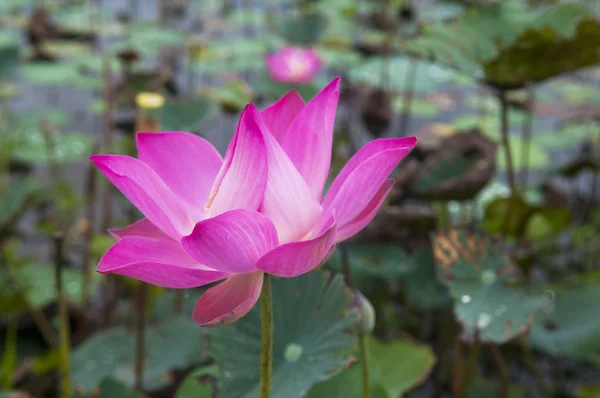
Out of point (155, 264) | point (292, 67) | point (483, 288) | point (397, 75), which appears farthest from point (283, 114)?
point (397, 75)

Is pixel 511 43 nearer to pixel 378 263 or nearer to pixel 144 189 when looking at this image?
pixel 378 263

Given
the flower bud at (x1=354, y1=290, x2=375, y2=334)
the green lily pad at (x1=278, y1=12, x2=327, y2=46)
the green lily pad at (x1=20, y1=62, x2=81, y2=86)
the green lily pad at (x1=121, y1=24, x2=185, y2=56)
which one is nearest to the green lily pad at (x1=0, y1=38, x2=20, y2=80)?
the green lily pad at (x1=121, y1=24, x2=185, y2=56)

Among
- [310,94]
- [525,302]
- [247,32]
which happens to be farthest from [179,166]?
[247,32]

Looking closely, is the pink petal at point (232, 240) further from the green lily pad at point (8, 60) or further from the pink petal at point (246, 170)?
the green lily pad at point (8, 60)

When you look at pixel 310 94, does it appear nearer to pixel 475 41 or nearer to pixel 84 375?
pixel 475 41

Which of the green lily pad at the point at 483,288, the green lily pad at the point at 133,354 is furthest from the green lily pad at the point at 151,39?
the green lily pad at the point at 483,288

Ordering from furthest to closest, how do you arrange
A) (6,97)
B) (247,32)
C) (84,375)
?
(247,32)
(6,97)
(84,375)
